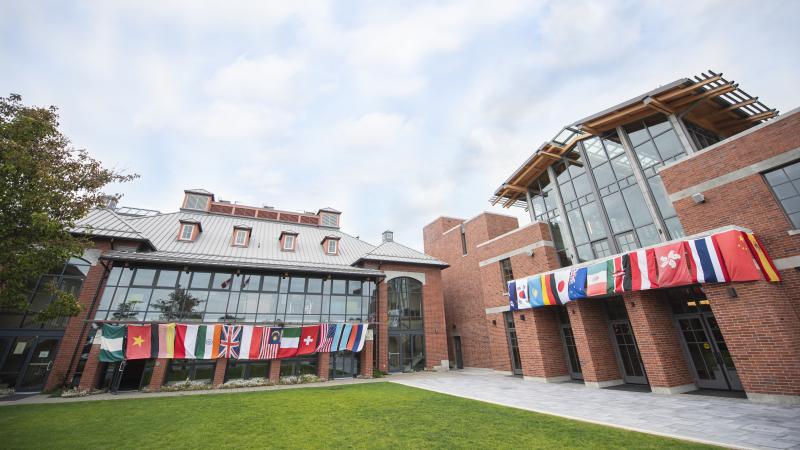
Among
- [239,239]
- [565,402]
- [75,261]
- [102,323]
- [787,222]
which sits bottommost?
[565,402]

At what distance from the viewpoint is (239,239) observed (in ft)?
64.1

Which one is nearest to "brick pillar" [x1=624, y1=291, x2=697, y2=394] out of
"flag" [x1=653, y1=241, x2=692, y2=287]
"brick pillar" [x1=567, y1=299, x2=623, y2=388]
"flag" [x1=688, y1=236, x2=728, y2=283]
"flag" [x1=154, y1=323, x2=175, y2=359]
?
"flag" [x1=653, y1=241, x2=692, y2=287]

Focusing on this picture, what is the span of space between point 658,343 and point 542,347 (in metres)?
4.72

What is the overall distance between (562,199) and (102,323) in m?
23.3

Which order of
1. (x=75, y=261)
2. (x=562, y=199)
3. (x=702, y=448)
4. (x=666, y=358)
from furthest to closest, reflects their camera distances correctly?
(x=562, y=199) < (x=75, y=261) < (x=666, y=358) < (x=702, y=448)

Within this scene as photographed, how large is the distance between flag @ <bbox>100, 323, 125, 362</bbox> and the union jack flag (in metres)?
3.91

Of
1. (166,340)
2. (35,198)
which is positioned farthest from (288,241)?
(35,198)

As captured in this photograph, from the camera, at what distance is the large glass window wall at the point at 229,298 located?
A: 14977 mm

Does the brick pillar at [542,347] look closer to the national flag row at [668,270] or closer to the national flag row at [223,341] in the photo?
the national flag row at [668,270]

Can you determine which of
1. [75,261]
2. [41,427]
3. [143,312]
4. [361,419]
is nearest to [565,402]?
[361,419]

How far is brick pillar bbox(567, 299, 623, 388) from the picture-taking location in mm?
12211

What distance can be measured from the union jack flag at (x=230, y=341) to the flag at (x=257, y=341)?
0.45 metres

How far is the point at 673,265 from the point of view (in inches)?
385

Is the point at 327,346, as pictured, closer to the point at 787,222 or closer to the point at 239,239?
the point at 239,239
